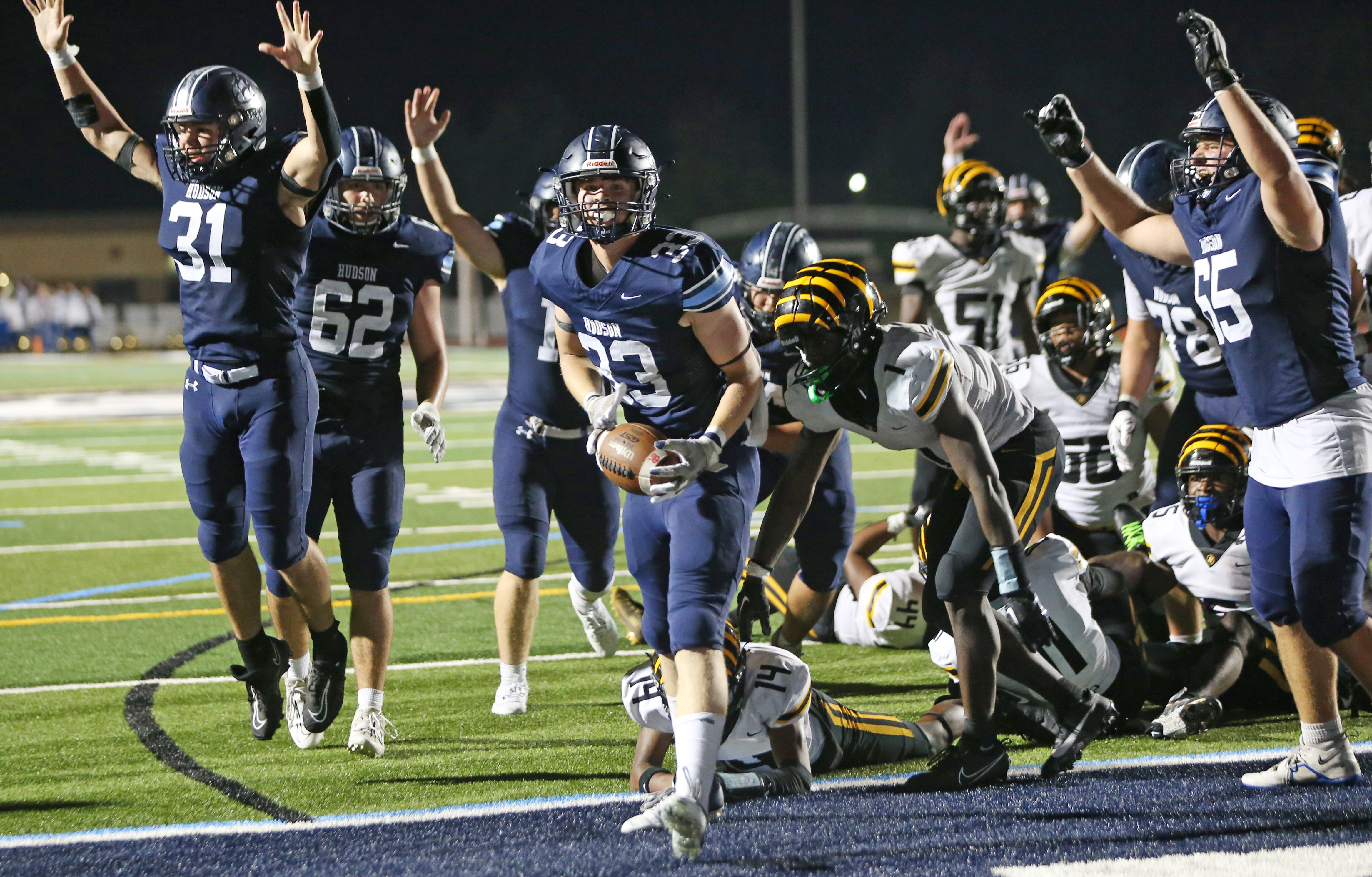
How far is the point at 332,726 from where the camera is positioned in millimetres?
4664

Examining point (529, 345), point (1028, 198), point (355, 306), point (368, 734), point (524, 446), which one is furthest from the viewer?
point (1028, 198)

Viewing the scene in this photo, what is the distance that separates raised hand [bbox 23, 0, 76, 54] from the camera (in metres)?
4.52

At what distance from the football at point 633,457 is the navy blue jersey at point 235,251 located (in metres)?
1.35

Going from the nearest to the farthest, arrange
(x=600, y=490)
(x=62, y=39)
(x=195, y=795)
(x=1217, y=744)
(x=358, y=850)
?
(x=358, y=850) → (x=195, y=795) → (x=1217, y=744) → (x=62, y=39) → (x=600, y=490)

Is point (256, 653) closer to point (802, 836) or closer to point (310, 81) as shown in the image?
point (310, 81)

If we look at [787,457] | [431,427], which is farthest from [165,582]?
[787,457]

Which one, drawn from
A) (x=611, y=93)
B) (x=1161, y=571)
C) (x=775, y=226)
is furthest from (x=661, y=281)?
(x=611, y=93)

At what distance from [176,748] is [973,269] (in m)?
4.61

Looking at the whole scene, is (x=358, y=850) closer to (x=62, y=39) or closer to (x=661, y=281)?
(x=661, y=281)

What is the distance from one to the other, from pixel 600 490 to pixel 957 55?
45066 millimetres

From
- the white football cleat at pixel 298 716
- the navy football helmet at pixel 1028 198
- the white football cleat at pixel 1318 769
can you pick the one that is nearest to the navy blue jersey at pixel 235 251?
the white football cleat at pixel 298 716

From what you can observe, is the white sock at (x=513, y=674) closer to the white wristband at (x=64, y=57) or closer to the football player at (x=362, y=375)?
the football player at (x=362, y=375)

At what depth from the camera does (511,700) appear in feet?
15.5

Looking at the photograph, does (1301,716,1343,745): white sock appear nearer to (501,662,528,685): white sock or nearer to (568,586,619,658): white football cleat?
(501,662,528,685): white sock
